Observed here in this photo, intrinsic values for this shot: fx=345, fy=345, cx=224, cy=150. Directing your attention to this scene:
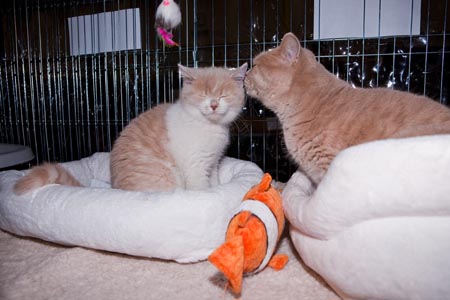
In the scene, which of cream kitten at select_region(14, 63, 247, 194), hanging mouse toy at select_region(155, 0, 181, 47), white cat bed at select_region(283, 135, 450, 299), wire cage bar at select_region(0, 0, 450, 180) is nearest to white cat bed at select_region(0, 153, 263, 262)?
cream kitten at select_region(14, 63, 247, 194)

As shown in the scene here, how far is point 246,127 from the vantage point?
1.90 m

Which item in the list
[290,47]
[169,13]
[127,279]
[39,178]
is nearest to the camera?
[127,279]

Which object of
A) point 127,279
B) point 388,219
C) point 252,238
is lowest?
point 127,279

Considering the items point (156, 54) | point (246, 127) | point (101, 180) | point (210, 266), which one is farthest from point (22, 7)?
point (210, 266)

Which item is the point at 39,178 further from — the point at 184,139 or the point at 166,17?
the point at 166,17

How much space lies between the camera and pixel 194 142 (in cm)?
146

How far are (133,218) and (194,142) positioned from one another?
0.49 m

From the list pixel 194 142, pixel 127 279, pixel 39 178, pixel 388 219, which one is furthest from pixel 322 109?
pixel 39 178

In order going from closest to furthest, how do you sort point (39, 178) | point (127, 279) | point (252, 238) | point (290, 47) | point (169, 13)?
point (252, 238), point (127, 279), point (290, 47), point (39, 178), point (169, 13)

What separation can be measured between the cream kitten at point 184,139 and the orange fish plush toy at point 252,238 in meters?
0.43

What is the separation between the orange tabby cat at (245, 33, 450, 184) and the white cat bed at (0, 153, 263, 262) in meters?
0.29

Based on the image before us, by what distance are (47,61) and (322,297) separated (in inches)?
78.1

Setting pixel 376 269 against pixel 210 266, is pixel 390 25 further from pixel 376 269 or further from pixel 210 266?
pixel 210 266

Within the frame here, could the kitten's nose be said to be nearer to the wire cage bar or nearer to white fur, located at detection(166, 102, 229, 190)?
white fur, located at detection(166, 102, 229, 190)
